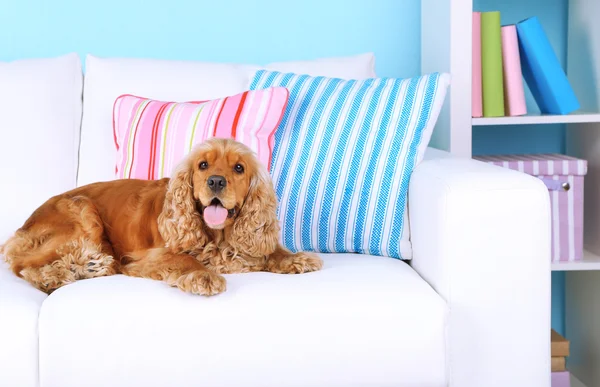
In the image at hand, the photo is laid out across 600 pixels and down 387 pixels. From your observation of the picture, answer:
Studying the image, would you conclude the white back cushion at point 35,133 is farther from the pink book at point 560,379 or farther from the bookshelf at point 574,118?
the pink book at point 560,379

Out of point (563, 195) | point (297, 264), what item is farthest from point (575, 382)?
point (297, 264)

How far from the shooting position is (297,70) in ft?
7.81

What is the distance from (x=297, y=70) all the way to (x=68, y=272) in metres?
0.94

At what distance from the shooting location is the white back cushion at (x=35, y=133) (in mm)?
2164

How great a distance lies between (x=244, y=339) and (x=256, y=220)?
30 cm

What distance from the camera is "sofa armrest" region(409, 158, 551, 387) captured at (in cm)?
161

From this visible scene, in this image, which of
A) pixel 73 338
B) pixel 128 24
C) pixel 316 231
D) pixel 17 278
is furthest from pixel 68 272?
pixel 128 24

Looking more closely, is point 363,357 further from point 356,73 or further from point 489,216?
point 356,73

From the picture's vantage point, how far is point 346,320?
155 centimetres

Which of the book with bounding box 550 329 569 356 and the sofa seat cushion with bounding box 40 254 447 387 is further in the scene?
the book with bounding box 550 329 569 356

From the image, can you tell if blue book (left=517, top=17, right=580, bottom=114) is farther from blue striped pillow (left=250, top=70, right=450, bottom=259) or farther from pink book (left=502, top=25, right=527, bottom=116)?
blue striped pillow (left=250, top=70, right=450, bottom=259)

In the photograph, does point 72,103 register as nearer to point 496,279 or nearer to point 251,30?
point 251,30

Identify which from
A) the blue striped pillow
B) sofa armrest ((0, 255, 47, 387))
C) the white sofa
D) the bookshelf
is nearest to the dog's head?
the white sofa

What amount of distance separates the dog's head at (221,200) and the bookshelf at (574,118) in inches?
35.3
